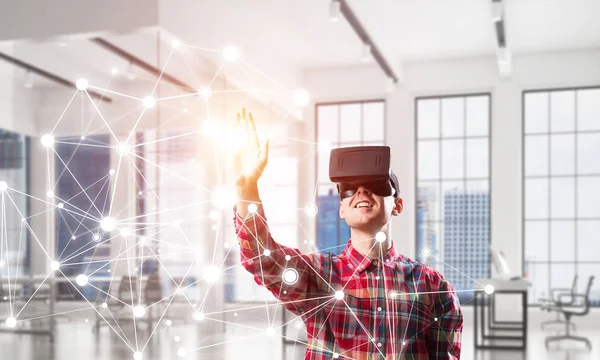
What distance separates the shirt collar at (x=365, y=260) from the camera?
1538mm

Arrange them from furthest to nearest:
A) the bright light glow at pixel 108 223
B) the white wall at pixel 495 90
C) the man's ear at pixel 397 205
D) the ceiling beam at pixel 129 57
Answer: the white wall at pixel 495 90 < the ceiling beam at pixel 129 57 < the bright light glow at pixel 108 223 < the man's ear at pixel 397 205

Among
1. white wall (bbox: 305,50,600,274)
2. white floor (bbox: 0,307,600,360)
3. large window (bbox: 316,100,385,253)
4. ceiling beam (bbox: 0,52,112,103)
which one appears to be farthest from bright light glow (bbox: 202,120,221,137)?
large window (bbox: 316,100,385,253)

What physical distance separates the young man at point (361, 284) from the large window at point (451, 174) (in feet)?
23.9

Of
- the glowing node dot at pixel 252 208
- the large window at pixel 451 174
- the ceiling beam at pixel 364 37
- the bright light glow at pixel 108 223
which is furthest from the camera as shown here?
the large window at pixel 451 174

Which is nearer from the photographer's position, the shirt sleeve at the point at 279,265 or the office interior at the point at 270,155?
the shirt sleeve at the point at 279,265

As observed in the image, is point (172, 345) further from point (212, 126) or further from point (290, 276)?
point (290, 276)

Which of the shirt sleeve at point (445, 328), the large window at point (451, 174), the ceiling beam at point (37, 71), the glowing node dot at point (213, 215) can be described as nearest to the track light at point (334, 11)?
the glowing node dot at point (213, 215)

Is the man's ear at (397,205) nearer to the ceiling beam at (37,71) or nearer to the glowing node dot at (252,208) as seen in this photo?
the glowing node dot at (252,208)

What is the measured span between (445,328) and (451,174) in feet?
24.6

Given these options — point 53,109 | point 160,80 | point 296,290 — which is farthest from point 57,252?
point 296,290

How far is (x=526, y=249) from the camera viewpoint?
8523 mm

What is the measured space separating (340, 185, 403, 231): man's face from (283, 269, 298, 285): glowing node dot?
0.57ft

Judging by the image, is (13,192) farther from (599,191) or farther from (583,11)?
(599,191)

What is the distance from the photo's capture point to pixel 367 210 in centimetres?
153
